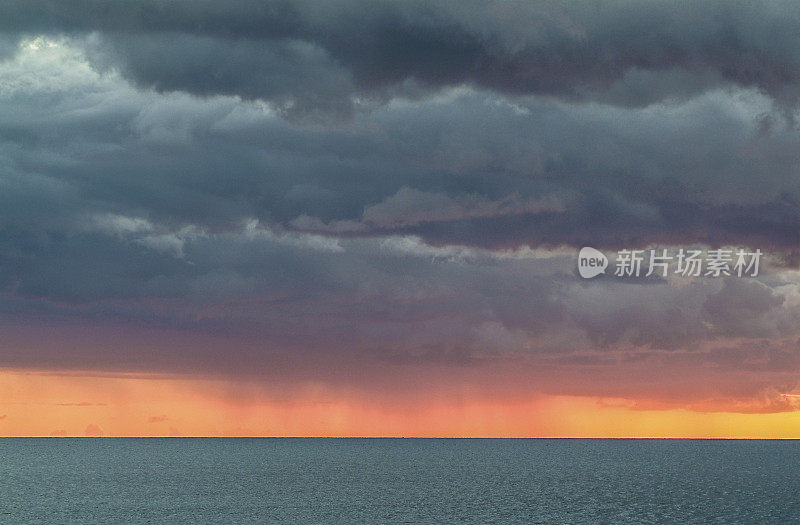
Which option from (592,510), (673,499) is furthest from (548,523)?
(673,499)

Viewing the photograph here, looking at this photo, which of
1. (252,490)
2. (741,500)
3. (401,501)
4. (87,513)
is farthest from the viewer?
(252,490)

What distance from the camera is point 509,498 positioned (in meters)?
173

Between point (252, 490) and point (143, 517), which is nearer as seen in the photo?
point (143, 517)

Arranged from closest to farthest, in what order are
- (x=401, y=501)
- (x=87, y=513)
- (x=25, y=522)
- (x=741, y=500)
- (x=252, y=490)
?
(x=25, y=522) < (x=87, y=513) < (x=401, y=501) < (x=741, y=500) < (x=252, y=490)

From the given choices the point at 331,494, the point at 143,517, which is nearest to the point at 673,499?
the point at 331,494

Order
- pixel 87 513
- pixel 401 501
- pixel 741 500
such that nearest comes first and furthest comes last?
pixel 87 513 → pixel 401 501 → pixel 741 500

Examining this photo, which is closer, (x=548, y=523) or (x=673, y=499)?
(x=548, y=523)

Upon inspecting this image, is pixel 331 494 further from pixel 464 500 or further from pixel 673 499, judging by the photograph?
pixel 673 499

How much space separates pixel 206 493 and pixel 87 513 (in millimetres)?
43488

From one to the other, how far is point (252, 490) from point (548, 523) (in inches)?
3289

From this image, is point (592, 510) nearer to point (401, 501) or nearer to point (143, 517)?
point (401, 501)

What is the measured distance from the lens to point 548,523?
130 meters

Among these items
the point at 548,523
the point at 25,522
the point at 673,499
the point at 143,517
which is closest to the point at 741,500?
the point at 673,499

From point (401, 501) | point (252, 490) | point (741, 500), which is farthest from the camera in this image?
point (252, 490)
